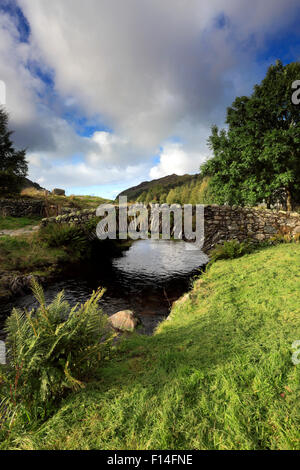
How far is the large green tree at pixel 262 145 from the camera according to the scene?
12680 millimetres

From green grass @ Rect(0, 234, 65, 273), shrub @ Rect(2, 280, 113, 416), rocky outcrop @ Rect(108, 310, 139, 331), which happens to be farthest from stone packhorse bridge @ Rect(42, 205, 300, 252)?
green grass @ Rect(0, 234, 65, 273)

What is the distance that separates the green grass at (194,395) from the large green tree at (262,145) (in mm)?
11507

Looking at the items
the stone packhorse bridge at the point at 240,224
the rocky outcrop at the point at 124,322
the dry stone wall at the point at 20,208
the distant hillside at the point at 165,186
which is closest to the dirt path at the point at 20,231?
the dry stone wall at the point at 20,208

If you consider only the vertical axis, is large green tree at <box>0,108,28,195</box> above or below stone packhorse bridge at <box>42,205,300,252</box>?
above

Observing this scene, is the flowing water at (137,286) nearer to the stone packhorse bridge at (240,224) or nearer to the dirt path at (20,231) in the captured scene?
the stone packhorse bridge at (240,224)

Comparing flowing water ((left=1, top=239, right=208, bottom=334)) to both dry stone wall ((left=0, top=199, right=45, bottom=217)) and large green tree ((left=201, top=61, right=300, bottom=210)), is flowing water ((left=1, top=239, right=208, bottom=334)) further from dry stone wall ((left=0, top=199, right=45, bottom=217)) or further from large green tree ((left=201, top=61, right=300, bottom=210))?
dry stone wall ((left=0, top=199, right=45, bottom=217))

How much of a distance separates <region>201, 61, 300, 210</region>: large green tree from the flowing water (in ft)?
22.4

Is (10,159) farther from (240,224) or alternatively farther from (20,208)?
(240,224)

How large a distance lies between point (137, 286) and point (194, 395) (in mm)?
8247

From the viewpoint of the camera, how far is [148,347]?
3.98m

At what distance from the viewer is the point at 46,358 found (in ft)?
8.40

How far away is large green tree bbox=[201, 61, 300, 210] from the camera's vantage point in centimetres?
1268

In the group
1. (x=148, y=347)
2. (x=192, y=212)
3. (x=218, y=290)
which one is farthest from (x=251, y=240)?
(x=148, y=347)
